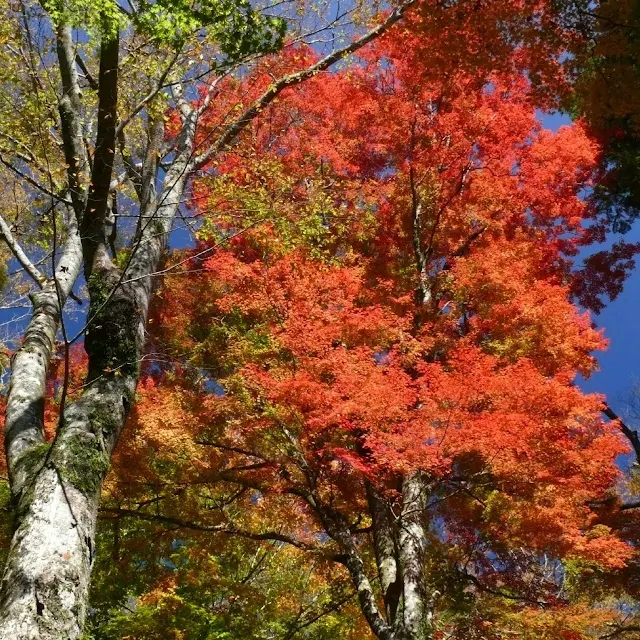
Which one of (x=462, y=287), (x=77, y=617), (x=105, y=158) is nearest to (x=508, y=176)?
(x=462, y=287)

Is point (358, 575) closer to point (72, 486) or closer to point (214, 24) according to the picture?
point (72, 486)

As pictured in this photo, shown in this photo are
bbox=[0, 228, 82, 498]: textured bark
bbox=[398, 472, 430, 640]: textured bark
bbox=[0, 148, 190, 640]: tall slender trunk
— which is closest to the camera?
bbox=[0, 148, 190, 640]: tall slender trunk

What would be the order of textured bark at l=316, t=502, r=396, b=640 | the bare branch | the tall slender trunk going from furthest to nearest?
1. textured bark at l=316, t=502, r=396, b=640
2. the bare branch
3. the tall slender trunk

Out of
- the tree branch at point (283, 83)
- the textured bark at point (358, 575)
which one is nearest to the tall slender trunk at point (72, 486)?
the tree branch at point (283, 83)

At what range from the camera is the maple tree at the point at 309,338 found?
200 inches

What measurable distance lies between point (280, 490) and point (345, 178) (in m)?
9.31

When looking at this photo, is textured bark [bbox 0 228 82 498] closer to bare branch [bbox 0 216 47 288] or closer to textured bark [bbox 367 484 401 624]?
bare branch [bbox 0 216 47 288]

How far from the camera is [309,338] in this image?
8.88 metres

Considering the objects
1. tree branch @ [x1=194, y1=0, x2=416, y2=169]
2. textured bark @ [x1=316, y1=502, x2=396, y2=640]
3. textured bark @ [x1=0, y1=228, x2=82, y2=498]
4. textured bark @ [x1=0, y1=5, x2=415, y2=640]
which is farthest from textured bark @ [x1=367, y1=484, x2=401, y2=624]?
tree branch @ [x1=194, y1=0, x2=416, y2=169]

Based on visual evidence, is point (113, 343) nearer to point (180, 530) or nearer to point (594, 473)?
point (180, 530)

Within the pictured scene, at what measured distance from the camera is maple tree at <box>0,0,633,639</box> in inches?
200

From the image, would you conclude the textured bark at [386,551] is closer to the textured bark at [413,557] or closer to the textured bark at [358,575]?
the textured bark at [358,575]

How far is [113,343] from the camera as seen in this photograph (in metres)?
5.14

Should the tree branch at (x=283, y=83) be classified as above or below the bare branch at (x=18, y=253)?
above
